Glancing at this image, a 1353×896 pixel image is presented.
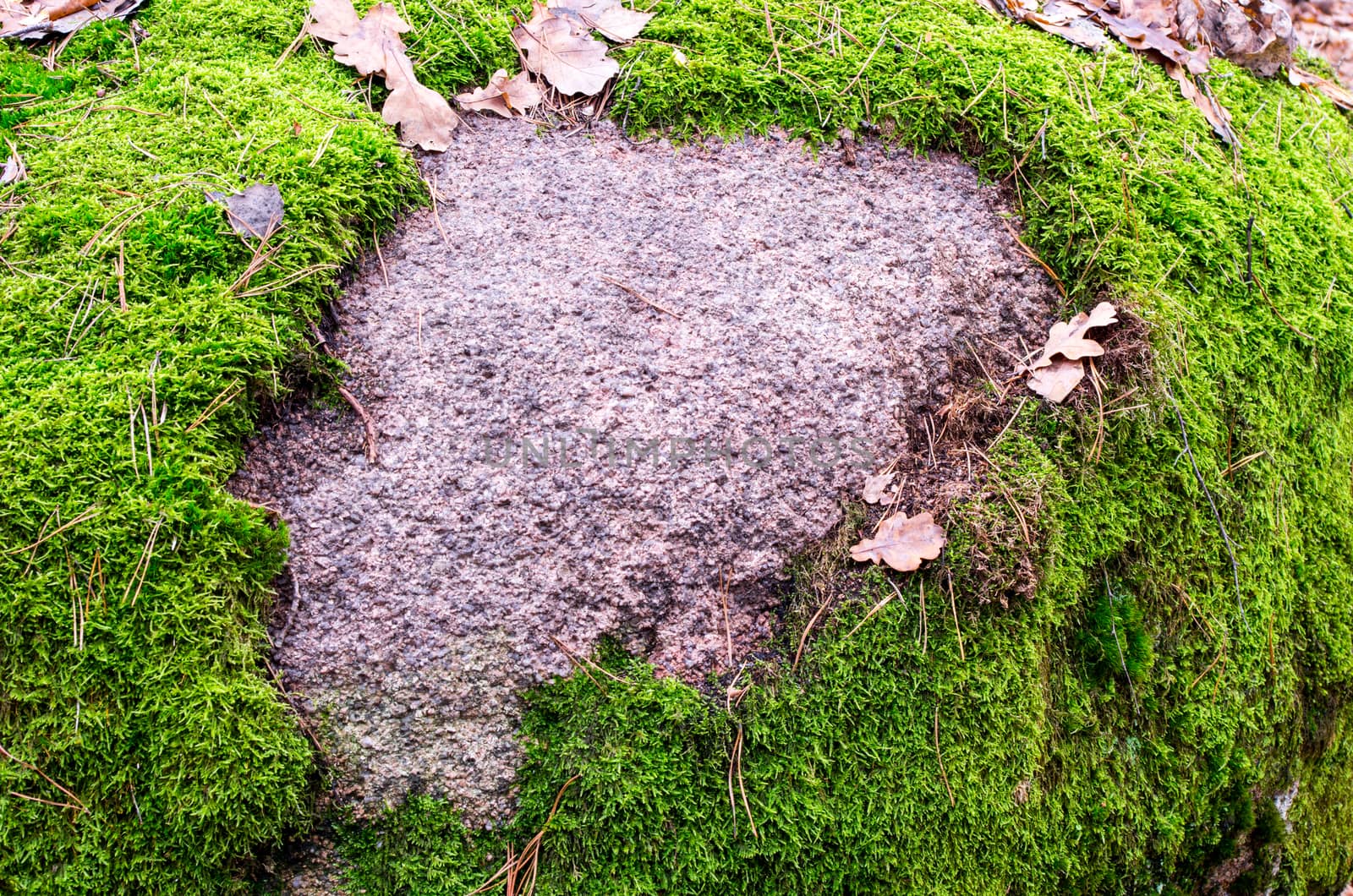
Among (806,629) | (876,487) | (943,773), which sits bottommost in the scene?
(943,773)

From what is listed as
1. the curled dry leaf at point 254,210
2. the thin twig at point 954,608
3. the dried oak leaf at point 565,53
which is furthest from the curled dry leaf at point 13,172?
the thin twig at point 954,608

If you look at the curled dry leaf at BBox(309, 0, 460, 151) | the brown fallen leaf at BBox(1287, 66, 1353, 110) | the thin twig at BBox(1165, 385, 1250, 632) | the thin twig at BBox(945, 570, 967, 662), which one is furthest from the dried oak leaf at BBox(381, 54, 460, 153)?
the brown fallen leaf at BBox(1287, 66, 1353, 110)

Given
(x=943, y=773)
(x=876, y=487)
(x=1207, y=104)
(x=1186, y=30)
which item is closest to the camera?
(x=943, y=773)

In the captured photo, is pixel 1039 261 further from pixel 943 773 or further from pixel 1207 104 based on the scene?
pixel 943 773

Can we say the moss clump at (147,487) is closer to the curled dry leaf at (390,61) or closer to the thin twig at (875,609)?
the curled dry leaf at (390,61)

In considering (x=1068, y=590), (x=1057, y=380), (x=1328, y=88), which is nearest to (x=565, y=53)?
(x=1057, y=380)

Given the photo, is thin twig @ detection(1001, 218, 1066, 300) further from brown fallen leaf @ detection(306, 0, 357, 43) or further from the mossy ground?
brown fallen leaf @ detection(306, 0, 357, 43)

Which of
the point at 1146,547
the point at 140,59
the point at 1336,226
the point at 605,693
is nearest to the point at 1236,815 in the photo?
the point at 1146,547
